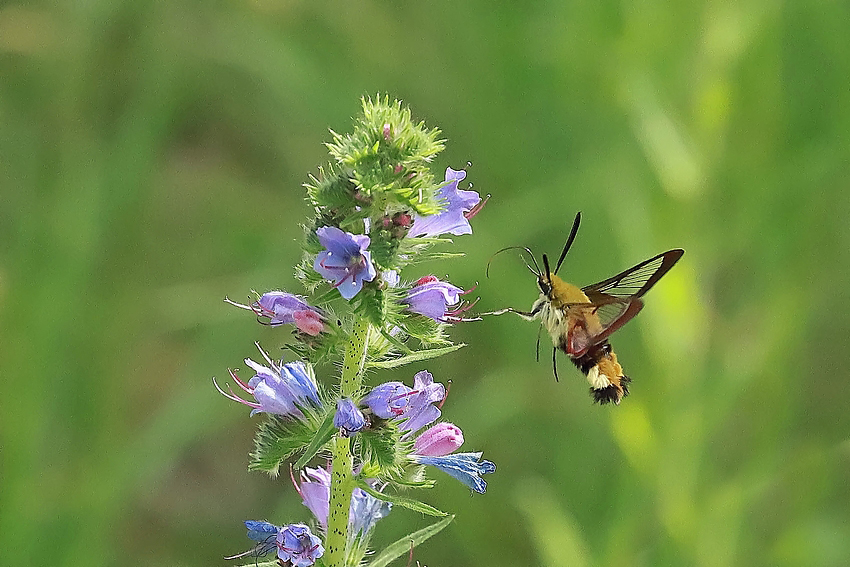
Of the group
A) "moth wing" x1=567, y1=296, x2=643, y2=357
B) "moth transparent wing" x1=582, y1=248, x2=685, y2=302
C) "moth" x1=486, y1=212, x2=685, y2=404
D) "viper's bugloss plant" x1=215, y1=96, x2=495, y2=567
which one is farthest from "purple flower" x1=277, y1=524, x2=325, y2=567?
"moth transparent wing" x1=582, y1=248, x2=685, y2=302

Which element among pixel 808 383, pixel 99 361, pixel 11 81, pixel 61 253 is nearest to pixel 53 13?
pixel 11 81

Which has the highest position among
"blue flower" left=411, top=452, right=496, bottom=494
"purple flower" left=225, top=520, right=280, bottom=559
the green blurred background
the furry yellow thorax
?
the green blurred background

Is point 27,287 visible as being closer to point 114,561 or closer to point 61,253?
point 61,253

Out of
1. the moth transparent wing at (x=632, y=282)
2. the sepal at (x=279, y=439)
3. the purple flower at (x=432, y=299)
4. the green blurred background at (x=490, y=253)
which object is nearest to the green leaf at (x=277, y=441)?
the sepal at (x=279, y=439)

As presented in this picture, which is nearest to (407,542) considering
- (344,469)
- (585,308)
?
(344,469)

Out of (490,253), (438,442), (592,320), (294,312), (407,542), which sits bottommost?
→ (407,542)

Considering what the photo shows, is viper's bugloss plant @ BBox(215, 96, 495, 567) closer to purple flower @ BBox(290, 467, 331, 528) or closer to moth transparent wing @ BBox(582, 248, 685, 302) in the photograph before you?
purple flower @ BBox(290, 467, 331, 528)

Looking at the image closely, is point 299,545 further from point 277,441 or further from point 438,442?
point 438,442
